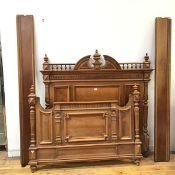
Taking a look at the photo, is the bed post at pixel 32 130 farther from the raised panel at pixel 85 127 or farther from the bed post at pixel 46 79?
the raised panel at pixel 85 127

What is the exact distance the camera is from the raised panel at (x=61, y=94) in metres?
3.34

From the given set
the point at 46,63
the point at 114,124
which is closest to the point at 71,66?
the point at 46,63

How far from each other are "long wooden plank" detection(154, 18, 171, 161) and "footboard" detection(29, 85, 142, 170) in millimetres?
336

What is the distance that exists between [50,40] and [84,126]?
45.1 inches

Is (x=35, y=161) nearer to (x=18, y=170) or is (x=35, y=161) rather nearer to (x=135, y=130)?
(x=18, y=170)

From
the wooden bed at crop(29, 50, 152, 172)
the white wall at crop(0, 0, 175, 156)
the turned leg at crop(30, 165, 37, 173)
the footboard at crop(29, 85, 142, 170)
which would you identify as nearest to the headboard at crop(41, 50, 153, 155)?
the wooden bed at crop(29, 50, 152, 172)

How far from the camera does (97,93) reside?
339 centimetres

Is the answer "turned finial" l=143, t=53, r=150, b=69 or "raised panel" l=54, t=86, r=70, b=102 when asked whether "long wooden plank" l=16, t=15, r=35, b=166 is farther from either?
"turned finial" l=143, t=53, r=150, b=69

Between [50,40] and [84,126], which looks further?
[50,40]

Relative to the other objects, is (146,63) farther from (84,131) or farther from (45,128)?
(45,128)

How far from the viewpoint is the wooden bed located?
308cm

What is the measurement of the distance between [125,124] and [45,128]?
3.05ft

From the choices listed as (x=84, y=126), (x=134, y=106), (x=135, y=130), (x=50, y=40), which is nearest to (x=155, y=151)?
(x=135, y=130)

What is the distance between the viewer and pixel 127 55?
347cm
